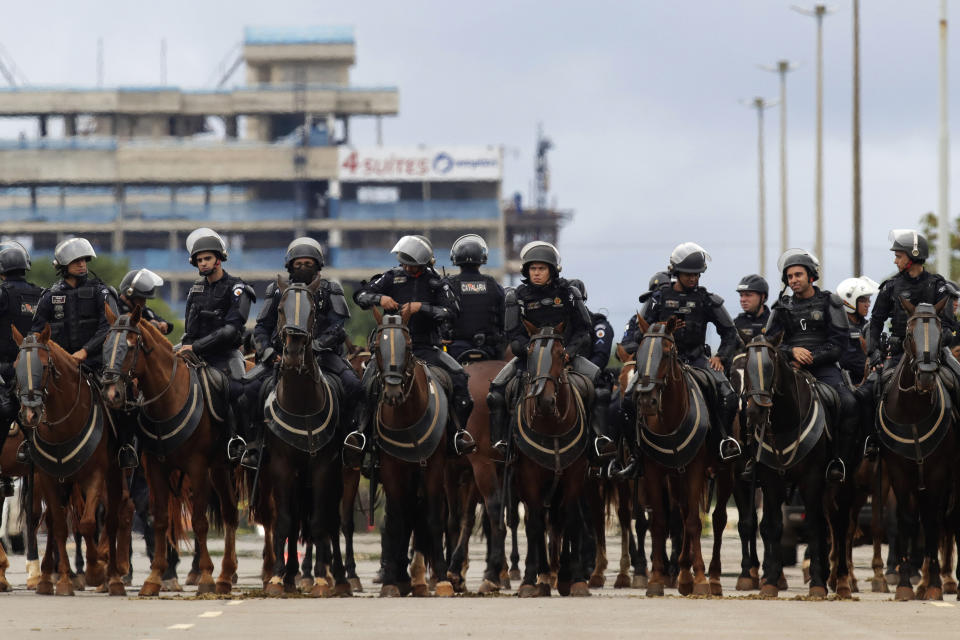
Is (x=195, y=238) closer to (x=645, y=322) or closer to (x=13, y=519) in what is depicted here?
(x=645, y=322)

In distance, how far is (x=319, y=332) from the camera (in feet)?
63.4

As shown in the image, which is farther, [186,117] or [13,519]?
[186,117]

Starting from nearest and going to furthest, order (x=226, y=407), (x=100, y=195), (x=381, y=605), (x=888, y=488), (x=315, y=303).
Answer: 1. (x=381, y=605)
2. (x=315, y=303)
3. (x=226, y=407)
4. (x=888, y=488)
5. (x=100, y=195)

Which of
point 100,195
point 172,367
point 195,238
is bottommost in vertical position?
point 172,367

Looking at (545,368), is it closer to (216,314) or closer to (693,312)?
(693,312)

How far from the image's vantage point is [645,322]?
1886 cm

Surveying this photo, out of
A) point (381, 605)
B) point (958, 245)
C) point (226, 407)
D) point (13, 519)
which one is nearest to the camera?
point (381, 605)

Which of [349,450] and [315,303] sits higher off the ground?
[315,303]

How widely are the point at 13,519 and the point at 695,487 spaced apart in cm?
1748

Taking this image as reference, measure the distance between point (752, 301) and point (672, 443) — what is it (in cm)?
595

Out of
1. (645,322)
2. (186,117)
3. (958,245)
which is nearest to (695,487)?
(645,322)

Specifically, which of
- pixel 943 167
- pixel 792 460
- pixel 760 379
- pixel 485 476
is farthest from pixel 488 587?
pixel 943 167

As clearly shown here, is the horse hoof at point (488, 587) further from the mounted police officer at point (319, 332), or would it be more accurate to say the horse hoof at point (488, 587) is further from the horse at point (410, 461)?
the mounted police officer at point (319, 332)

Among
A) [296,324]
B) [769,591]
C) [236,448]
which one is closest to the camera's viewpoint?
[296,324]
